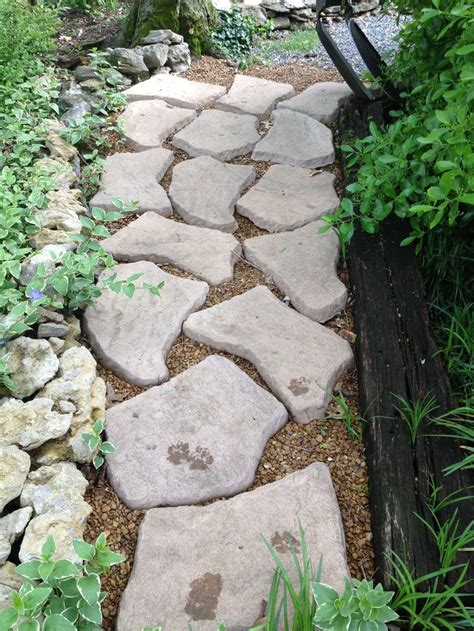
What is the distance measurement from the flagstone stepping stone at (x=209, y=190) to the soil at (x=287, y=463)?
41 cm

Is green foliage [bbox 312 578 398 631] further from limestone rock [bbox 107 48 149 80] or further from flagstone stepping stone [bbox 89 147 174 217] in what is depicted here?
limestone rock [bbox 107 48 149 80]

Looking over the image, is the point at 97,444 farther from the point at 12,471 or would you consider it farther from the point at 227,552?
the point at 227,552

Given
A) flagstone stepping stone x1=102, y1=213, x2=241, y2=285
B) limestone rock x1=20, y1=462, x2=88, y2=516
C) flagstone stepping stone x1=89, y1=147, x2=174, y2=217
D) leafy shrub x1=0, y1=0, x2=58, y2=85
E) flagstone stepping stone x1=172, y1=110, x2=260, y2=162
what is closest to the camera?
limestone rock x1=20, y1=462, x2=88, y2=516

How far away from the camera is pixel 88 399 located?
5.85ft

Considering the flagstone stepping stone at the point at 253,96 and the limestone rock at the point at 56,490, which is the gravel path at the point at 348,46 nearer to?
the flagstone stepping stone at the point at 253,96

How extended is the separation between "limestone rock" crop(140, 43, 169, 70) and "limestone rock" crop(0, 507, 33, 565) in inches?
135

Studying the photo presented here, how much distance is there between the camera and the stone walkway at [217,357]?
1.49 m

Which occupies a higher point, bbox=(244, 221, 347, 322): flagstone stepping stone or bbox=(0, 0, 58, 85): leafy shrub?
bbox=(0, 0, 58, 85): leafy shrub

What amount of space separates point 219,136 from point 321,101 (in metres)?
0.76

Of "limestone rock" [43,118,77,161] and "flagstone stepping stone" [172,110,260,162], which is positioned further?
"flagstone stepping stone" [172,110,260,162]

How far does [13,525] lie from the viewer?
145 centimetres

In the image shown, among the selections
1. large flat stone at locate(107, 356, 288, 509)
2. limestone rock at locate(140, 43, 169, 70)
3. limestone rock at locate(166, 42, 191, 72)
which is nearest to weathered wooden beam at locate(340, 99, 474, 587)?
large flat stone at locate(107, 356, 288, 509)

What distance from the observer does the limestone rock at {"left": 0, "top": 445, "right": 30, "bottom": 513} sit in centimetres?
149

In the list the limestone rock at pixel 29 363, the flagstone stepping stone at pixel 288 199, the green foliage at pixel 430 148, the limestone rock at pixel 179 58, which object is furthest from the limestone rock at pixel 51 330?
the limestone rock at pixel 179 58
